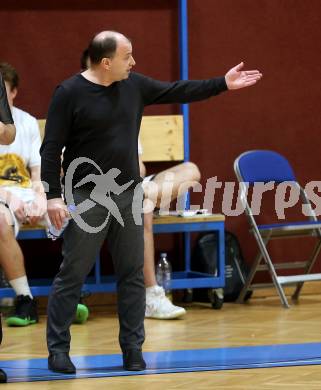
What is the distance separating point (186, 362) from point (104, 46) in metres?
1.44

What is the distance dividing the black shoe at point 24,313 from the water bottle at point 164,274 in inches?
34.8

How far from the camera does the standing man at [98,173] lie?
4.19m

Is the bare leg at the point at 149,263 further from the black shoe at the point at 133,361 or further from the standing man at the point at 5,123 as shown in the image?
the standing man at the point at 5,123

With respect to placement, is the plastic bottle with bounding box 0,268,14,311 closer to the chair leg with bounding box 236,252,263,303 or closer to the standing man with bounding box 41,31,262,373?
the chair leg with bounding box 236,252,263,303

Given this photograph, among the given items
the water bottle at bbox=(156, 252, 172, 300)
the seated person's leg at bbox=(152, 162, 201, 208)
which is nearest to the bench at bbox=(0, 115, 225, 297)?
the water bottle at bbox=(156, 252, 172, 300)

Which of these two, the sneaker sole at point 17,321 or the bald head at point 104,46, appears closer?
the bald head at point 104,46

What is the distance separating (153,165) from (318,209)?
4.08 feet

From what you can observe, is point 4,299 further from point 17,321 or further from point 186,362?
point 186,362

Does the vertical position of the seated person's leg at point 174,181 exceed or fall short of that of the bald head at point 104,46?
it falls short

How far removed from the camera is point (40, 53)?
6.70 meters

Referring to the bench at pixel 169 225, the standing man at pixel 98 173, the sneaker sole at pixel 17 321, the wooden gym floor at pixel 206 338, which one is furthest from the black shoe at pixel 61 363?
the bench at pixel 169 225

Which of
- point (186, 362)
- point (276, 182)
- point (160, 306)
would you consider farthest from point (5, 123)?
point (276, 182)

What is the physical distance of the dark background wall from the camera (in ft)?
22.0

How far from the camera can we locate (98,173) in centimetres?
421
